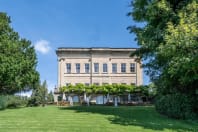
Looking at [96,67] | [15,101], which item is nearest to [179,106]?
[15,101]

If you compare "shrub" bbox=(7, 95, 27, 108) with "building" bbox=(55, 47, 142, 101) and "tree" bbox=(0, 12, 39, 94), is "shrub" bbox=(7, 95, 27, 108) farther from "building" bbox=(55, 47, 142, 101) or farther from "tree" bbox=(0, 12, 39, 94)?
"building" bbox=(55, 47, 142, 101)

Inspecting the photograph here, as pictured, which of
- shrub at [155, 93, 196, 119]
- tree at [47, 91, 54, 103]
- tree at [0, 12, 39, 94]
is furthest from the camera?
tree at [47, 91, 54, 103]

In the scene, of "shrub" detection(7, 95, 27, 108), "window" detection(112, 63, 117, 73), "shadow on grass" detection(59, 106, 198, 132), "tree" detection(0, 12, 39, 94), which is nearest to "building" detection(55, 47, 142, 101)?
"window" detection(112, 63, 117, 73)

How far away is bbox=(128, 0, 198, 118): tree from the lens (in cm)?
1858

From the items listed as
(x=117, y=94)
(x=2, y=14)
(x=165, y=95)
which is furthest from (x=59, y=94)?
(x=165, y=95)

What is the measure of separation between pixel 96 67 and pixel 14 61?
27547 millimetres

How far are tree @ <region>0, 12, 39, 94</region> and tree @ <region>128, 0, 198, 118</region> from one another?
10882 mm

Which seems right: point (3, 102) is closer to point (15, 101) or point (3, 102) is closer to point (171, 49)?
point (15, 101)

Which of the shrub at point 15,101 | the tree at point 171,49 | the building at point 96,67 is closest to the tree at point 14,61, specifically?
the shrub at point 15,101

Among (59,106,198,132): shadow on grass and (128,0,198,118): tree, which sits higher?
(128,0,198,118): tree

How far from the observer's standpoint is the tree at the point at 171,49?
18578mm

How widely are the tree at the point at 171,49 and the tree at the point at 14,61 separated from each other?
1088 cm

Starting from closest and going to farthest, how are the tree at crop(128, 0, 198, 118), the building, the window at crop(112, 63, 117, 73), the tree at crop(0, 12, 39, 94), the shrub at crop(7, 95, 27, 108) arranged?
the tree at crop(128, 0, 198, 118), the tree at crop(0, 12, 39, 94), the shrub at crop(7, 95, 27, 108), the building, the window at crop(112, 63, 117, 73)

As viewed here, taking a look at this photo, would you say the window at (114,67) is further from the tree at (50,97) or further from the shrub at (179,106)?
the shrub at (179,106)
